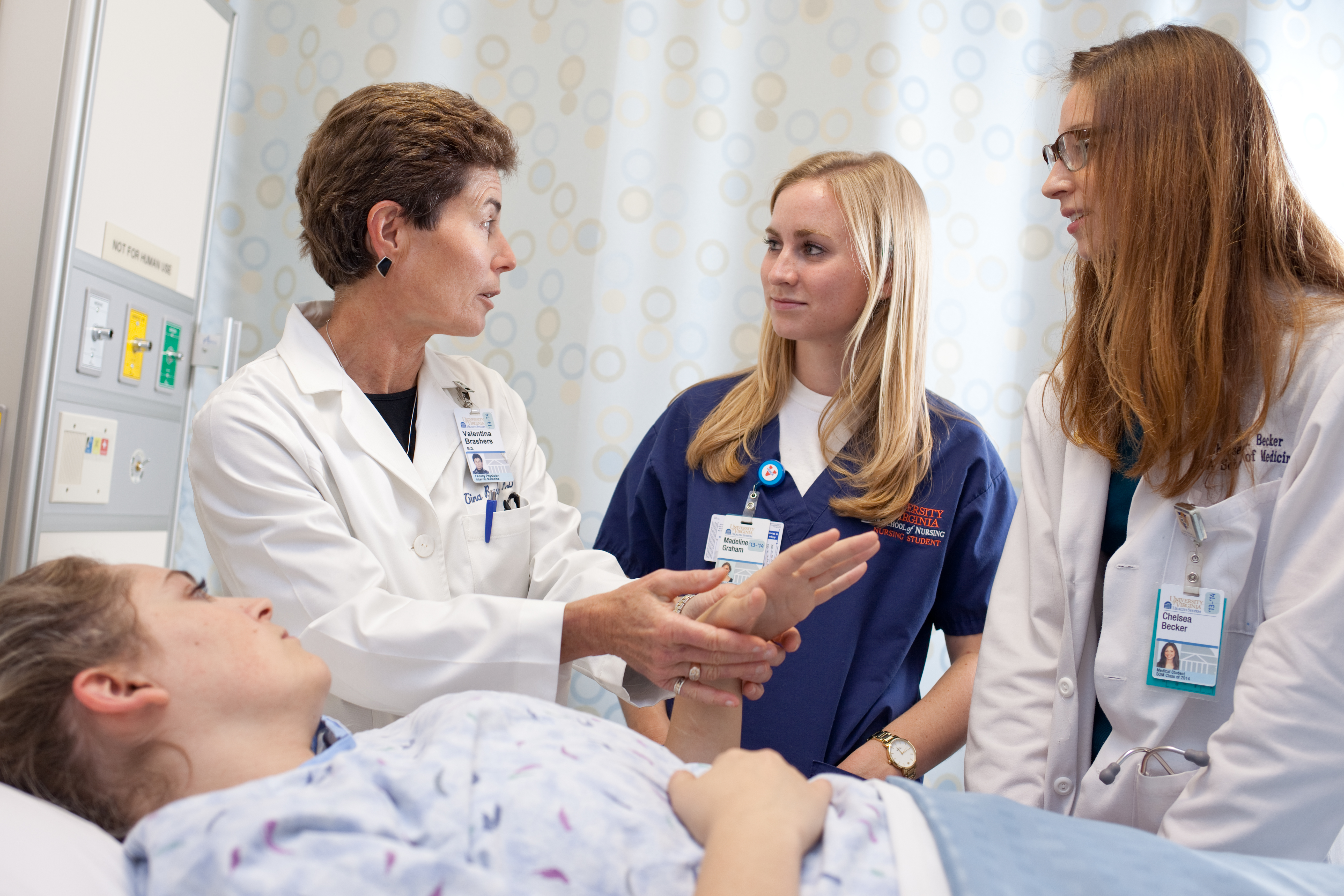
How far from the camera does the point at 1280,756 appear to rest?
109cm

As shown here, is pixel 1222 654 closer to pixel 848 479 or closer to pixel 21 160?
pixel 848 479

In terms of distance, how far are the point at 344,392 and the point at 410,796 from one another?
85 centimetres

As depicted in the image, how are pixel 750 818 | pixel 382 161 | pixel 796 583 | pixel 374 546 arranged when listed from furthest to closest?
pixel 382 161
pixel 374 546
pixel 796 583
pixel 750 818

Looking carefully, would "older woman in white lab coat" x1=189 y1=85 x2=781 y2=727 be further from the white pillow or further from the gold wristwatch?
the white pillow

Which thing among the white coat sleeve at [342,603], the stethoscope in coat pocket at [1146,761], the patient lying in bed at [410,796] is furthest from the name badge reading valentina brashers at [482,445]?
the stethoscope in coat pocket at [1146,761]

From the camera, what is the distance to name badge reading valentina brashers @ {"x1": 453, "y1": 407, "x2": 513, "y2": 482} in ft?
5.50

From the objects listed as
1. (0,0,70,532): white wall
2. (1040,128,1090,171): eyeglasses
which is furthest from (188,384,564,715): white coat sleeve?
(1040,128,1090,171): eyeglasses

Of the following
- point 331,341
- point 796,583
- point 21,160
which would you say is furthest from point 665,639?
point 21,160

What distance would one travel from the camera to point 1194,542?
1.25 meters

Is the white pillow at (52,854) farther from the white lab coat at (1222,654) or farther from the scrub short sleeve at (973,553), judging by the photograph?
the scrub short sleeve at (973,553)

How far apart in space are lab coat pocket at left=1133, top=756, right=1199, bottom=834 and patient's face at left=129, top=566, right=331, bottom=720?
3.37 ft

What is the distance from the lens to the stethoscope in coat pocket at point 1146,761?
3.95ft

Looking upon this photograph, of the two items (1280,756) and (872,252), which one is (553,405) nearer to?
(872,252)

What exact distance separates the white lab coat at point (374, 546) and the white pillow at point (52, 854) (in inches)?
18.3
